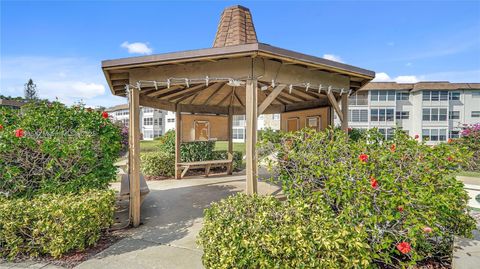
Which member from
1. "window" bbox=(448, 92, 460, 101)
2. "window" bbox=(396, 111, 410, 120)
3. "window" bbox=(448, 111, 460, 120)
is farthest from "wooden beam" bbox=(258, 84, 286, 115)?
"window" bbox=(448, 92, 460, 101)

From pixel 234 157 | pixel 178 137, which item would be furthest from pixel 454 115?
pixel 178 137

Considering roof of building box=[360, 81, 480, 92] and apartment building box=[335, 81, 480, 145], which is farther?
apartment building box=[335, 81, 480, 145]

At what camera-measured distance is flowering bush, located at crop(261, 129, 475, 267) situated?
8.44 feet

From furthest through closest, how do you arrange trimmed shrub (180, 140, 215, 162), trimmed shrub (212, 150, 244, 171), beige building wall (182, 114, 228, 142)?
trimmed shrub (212, 150, 244, 171), trimmed shrub (180, 140, 215, 162), beige building wall (182, 114, 228, 142)

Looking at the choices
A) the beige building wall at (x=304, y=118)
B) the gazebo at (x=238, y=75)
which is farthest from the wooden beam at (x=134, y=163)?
the beige building wall at (x=304, y=118)

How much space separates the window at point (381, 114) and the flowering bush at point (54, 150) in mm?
33664

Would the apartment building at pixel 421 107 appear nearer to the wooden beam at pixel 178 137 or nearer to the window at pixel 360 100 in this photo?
the window at pixel 360 100

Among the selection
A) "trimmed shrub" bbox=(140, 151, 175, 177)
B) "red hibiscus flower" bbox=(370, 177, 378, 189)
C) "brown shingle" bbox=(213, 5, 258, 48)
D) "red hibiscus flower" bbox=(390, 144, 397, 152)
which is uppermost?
"brown shingle" bbox=(213, 5, 258, 48)

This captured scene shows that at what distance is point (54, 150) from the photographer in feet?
12.7

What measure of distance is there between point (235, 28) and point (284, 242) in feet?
19.4

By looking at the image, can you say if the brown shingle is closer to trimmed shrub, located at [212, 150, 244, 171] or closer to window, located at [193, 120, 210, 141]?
window, located at [193, 120, 210, 141]

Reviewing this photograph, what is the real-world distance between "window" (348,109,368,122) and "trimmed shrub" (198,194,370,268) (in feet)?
106

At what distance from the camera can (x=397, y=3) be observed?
7.22 m

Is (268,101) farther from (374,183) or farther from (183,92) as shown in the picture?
(183,92)
